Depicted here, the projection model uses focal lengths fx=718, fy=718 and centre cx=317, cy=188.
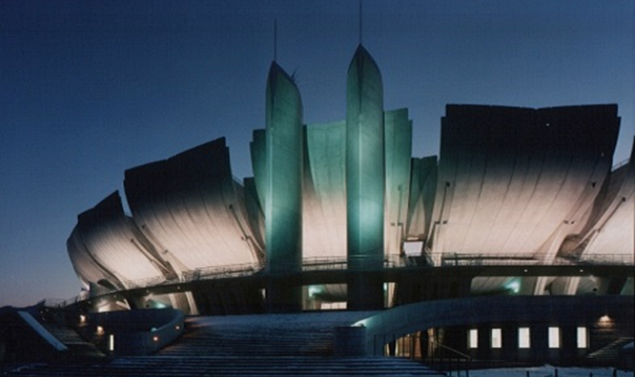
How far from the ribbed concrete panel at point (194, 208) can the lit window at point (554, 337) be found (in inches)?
685

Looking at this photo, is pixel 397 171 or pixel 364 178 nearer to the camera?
pixel 364 178

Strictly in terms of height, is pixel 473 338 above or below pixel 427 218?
below

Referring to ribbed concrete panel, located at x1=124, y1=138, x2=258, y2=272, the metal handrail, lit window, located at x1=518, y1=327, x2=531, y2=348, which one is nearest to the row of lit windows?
lit window, located at x1=518, y1=327, x2=531, y2=348

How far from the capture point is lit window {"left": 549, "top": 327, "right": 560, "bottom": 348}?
30.4 metres

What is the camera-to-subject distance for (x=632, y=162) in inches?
1337

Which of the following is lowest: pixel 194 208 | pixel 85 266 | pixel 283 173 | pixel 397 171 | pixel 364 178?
pixel 85 266

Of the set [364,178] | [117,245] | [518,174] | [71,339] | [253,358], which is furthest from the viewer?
[117,245]

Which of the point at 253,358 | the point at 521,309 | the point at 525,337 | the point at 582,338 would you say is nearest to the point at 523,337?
the point at 525,337

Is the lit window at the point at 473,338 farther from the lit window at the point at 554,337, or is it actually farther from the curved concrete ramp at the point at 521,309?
the lit window at the point at 554,337

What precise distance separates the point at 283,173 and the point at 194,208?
6.98 meters

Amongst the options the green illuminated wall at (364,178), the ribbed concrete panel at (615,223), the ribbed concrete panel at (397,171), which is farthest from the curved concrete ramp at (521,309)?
the ribbed concrete panel at (397,171)

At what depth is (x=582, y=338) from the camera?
30406 mm

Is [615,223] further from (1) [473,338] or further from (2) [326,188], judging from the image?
(2) [326,188]

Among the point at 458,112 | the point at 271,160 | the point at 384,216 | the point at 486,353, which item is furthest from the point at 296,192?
the point at 486,353
